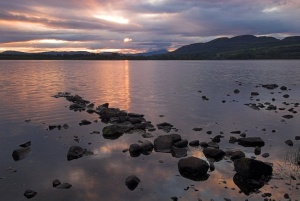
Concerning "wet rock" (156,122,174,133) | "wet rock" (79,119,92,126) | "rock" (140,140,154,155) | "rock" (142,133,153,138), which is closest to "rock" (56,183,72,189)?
"rock" (140,140,154,155)

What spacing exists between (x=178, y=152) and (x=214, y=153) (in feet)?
11.4

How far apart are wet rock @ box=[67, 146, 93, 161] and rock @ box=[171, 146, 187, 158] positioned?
7803 millimetres

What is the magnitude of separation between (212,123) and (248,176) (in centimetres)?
1823

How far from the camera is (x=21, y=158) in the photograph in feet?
87.6

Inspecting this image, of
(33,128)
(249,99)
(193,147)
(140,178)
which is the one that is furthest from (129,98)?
(140,178)

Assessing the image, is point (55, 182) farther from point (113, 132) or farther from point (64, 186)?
point (113, 132)

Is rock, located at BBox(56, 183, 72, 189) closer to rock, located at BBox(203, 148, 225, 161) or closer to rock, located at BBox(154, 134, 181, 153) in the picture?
rock, located at BBox(154, 134, 181, 153)

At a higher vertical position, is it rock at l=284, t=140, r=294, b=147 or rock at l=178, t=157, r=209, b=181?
rock at l=178, t=157, r=209, b=181

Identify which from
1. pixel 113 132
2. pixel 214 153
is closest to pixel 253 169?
pixel 214 153

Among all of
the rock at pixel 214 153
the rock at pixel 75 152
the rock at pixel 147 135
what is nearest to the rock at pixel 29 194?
the rock at pixel 75 152

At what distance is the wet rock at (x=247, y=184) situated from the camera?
20688 millimetres

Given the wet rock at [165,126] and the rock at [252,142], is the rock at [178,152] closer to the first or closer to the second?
the rock at [252,142]

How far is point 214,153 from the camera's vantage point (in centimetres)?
2683

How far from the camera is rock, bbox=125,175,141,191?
21.2m
